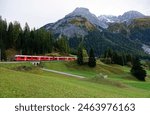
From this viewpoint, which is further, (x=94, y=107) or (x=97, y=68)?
(x=97, y=68)

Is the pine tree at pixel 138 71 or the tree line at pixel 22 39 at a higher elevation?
the tree line at pixel 22 39

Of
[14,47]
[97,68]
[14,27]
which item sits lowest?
[97,68]

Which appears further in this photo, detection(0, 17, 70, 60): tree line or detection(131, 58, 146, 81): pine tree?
detection(0, 17, 70, 60): tree line

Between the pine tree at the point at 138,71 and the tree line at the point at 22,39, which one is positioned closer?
the pine tree at the point at 138,71

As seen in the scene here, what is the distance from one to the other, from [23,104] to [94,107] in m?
5.52

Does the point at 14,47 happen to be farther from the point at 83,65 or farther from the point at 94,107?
the point at 94,107

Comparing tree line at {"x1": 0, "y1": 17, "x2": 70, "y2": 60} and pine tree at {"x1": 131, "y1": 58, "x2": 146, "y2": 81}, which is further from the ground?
tree line at {"x1": 0, "y1": 17, "x2": 70, "y2": 60}

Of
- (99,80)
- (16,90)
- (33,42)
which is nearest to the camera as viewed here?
(16,90)

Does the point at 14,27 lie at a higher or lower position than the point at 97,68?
higher

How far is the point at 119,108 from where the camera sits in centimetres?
2466

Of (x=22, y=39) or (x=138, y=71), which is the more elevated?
(x=22, y=39)

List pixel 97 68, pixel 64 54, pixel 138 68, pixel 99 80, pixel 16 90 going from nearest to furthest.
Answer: pixel 16 90, pixel 99 80, pixel 138 68, pixel 97 68, pixel 64 54

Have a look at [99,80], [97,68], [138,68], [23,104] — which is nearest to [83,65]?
[97,68]

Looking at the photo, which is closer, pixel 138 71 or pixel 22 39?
pixel 138 71
